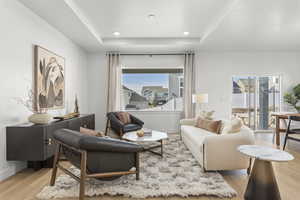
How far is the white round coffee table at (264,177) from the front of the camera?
1.97 m

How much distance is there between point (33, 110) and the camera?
11.0ft

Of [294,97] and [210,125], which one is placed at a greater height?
[294,97]

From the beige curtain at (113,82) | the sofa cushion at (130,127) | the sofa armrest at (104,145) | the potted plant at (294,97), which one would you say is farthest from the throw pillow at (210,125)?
the potted plant at (294,97)

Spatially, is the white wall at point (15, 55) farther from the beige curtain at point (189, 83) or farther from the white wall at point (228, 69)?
the white wall at point (228, 69)

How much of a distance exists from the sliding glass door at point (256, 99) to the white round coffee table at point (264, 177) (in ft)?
15.3

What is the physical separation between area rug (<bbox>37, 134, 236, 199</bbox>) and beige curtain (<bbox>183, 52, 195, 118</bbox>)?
2.91 metres

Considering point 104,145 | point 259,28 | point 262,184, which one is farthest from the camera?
point 259,28

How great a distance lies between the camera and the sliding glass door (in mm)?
6445

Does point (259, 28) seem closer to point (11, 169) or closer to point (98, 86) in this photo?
point (98, 86)

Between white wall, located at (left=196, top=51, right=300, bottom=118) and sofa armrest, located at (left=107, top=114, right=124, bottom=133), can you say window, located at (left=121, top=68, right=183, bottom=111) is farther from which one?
sofa armrest, located at (left=107, top=114, right=124, bottom=133)

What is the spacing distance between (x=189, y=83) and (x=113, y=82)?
2.37m

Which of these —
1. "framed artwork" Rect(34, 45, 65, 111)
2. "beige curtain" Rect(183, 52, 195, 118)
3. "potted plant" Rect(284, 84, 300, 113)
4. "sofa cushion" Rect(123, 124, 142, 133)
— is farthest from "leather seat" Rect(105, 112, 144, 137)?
"potted plant" Rect(284, 84, 300, 113)

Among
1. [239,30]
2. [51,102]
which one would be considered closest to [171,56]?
[239,30]

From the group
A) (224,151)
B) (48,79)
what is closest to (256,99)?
(224,151)
